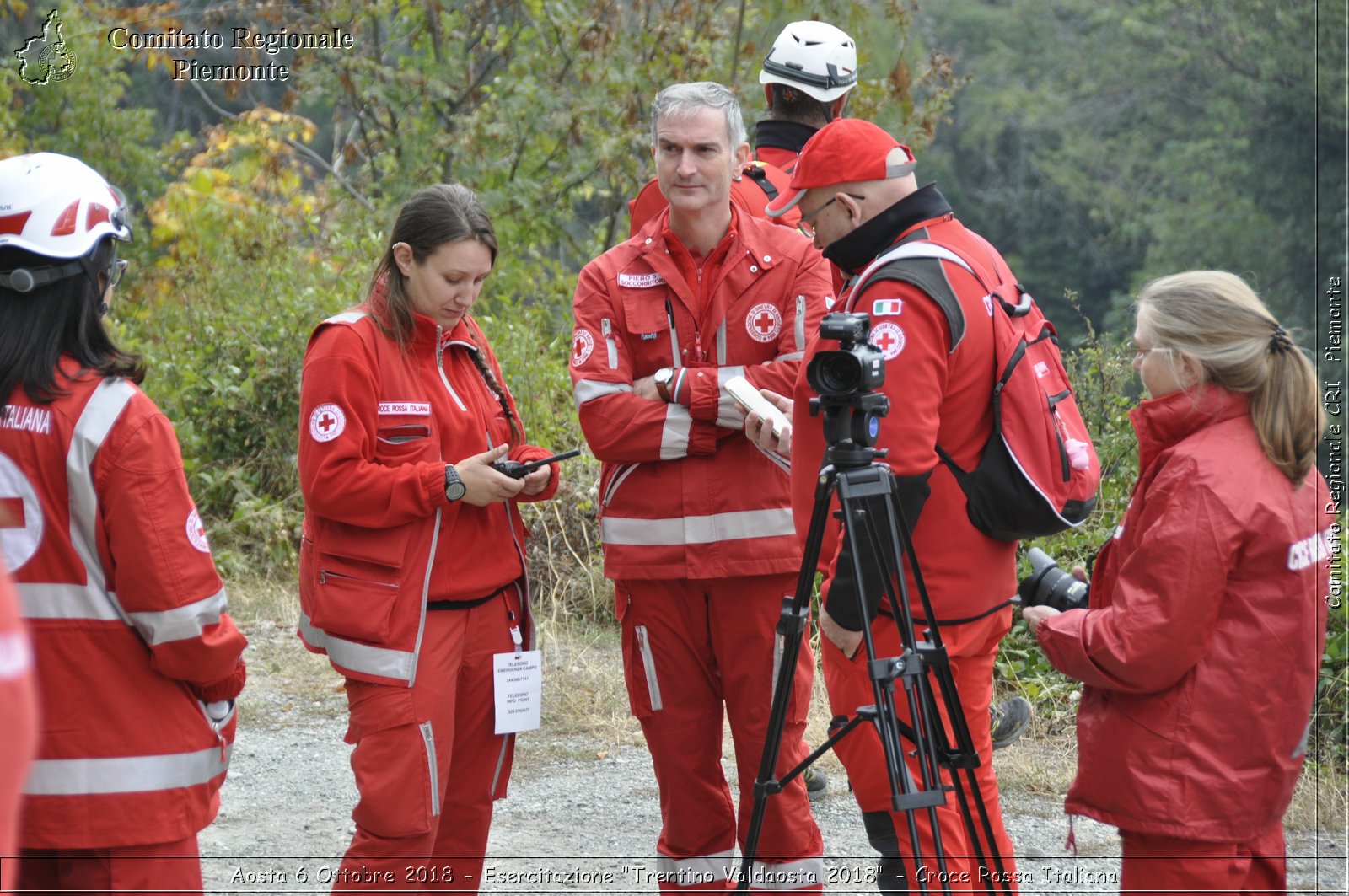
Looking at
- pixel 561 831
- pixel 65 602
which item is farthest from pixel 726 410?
pixel 561 831

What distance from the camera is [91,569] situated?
2.81m

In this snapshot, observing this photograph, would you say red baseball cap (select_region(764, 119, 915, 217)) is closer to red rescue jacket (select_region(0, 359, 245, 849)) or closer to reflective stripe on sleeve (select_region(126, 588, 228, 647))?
red rescue jacket (select_region(0, 359, 245, 849))

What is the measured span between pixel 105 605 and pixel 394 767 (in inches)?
39.6

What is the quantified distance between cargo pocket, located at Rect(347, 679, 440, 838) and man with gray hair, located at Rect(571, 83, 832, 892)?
74 cm

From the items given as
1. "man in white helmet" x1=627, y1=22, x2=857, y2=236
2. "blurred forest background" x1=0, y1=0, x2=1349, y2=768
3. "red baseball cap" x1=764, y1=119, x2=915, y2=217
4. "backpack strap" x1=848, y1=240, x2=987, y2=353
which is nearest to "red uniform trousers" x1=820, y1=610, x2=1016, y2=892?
"backpack strap" x1=848, y1=240, x2=987, y2=353

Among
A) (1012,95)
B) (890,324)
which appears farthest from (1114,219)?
(890,324)

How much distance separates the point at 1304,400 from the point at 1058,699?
3682 mm

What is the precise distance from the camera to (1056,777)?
5730mm

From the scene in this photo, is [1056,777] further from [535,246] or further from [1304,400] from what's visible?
[535,246]

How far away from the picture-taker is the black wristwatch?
366cm

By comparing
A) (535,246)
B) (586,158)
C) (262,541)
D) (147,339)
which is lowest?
(262,541)

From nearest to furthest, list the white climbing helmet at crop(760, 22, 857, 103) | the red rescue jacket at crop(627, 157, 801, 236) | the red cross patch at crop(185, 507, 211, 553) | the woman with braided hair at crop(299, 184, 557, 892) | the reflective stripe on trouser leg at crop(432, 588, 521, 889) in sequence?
the red cross patch at crop(185, 507, 211, 553), the woman with braided hair at crop(299, 184, 557, 892), the reflective stripe on trouser leg at crop(432, 588, 521, 889), the red rescue jacket at crop(627, 157, 801, 236), the white climbing helmet at crop(760, 22, 857, 103)

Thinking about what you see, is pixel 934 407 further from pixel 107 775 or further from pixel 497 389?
pixel 107 775

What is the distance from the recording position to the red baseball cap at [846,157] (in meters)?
3.48
